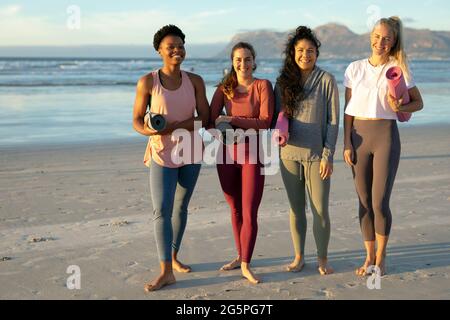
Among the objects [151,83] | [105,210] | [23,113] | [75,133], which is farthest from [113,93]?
[151,83]

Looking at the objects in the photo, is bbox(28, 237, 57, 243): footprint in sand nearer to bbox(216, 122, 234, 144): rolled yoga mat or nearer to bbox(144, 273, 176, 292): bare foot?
bbox(144, 273, 176, 292): bare foot

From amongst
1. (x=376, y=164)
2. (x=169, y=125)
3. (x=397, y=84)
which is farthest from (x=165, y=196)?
(x=397, y=84)

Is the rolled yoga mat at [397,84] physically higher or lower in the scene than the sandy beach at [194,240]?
higher

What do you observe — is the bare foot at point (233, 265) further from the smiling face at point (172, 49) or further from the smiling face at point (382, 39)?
the smiling face at point (382, 39)

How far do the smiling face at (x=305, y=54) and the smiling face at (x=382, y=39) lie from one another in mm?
439

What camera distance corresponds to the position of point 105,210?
642 centimetres

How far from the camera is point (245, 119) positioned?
13.9ft

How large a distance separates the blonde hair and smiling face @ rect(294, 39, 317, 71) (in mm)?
499

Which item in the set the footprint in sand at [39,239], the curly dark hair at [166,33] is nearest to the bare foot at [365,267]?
the curly dark hair at [166,33]

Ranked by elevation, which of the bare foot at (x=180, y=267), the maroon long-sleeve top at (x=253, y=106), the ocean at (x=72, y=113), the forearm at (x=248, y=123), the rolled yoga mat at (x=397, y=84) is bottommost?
the bare foot at (x=180, y=267)

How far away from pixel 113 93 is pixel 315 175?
1959 cm

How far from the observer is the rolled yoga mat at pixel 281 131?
4.31 m
